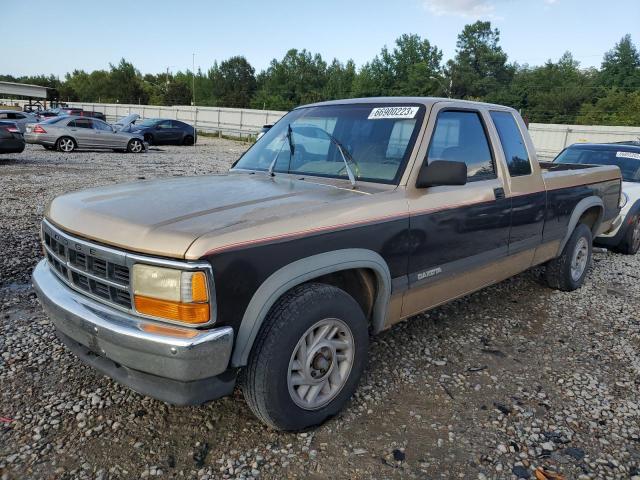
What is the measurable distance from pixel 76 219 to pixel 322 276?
54.5 inches

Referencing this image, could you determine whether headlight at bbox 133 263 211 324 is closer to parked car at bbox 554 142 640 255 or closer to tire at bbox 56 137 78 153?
parked car at bbox 554 142 640 255

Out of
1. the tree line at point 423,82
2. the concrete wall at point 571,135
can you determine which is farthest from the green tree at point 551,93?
the concrete wall at point 571,135

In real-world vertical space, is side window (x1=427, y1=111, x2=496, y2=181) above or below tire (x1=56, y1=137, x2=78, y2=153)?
above

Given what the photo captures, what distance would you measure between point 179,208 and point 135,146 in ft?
63.6

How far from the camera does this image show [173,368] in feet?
7.14

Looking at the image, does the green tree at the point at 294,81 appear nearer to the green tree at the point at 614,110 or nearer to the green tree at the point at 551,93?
the green tree at the point at 551,93

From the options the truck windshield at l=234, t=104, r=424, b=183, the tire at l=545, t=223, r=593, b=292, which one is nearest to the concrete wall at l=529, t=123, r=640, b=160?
the tire at l=545, t=223, r=593, b=292

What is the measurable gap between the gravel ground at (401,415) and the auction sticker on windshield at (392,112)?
1.81m

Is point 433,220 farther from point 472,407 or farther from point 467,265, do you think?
point 472,407

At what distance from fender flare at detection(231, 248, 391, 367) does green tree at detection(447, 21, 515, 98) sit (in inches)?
3041

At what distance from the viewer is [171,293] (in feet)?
7.17

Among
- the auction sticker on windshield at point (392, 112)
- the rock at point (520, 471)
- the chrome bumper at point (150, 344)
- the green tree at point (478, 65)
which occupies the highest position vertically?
the green tree at point (478, 65)

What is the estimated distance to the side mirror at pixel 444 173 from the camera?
3021mm

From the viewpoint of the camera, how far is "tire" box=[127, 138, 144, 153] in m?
20.1
